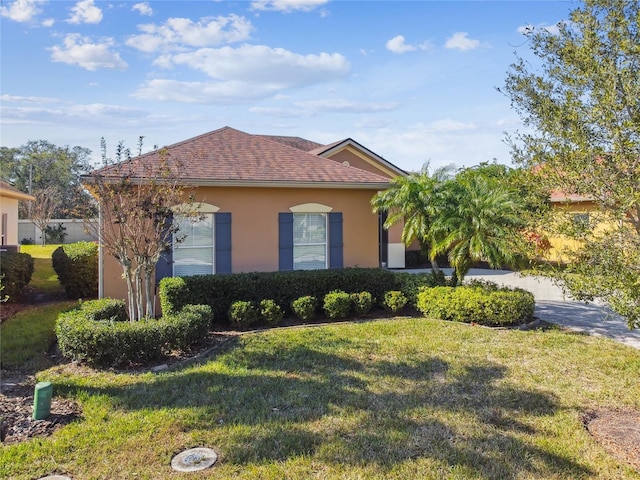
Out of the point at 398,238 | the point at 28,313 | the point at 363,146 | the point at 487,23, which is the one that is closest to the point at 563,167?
the point at 487,23

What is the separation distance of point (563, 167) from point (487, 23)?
520cm

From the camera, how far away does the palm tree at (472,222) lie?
1051 cm

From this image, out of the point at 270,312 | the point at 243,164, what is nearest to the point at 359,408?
the point at 270,312

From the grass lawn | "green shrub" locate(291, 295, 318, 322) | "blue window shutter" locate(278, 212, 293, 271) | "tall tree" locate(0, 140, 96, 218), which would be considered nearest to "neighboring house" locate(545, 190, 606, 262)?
the grass lawn

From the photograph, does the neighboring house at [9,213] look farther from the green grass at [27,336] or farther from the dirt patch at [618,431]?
the dirt patch at [618,431]

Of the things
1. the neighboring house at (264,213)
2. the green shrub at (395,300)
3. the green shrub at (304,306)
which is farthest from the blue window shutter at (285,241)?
the green shrub at (395,300)

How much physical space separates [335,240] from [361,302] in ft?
7.77

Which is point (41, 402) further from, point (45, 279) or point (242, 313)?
point (45, 279)

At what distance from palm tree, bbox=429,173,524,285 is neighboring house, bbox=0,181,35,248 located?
20.6 m

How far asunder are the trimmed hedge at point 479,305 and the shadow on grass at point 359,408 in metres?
2.72

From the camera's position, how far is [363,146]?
74.7 feet

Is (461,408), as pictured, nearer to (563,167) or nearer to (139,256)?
(563,167)

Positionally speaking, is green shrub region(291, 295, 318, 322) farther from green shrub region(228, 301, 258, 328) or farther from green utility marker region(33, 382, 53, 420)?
green utility marker region(33, 382, 53, 420)

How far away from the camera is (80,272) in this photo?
44.0 feet
